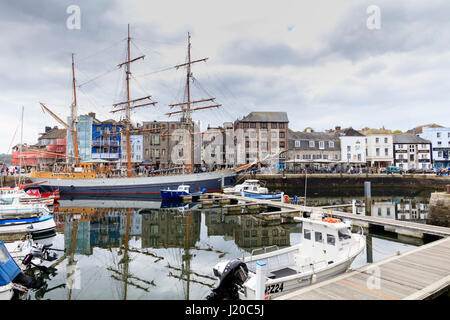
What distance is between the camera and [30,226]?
19.3 metres

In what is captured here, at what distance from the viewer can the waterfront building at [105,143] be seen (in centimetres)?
7056

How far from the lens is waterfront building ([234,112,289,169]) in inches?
2584

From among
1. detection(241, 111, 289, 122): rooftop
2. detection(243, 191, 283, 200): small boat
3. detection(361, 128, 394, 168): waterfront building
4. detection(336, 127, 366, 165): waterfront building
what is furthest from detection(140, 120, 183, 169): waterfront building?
detection(361, 128, 394, 168): waterfront building

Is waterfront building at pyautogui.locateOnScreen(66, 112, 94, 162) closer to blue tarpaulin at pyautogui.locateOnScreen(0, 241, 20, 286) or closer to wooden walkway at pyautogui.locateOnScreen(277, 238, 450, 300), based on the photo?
blue tarpaulin at pyautogui.locateOnScreen(0, 241, 20, 286)

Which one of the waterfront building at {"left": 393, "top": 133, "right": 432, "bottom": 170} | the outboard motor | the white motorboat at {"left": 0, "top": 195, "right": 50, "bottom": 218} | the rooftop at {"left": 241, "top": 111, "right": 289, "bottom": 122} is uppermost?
the rooftop at {"left": 241, "top": 111, "right": 289, "bottom": 122}

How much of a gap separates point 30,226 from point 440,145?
8749cm

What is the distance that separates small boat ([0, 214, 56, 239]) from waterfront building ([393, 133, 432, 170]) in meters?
74.0

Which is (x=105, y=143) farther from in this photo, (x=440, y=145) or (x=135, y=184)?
(x=440, y=145)

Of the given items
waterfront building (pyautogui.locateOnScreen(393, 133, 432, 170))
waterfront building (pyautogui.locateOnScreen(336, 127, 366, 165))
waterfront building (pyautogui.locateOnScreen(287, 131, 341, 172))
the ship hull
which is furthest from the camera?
waterfront building (pyautogui.locateOnScreen(393, 133, 432, 170))

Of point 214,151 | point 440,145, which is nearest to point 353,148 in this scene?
point 440,145

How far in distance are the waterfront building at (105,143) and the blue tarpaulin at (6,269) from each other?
63.3 metres

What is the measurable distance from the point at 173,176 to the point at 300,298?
38935 mm
